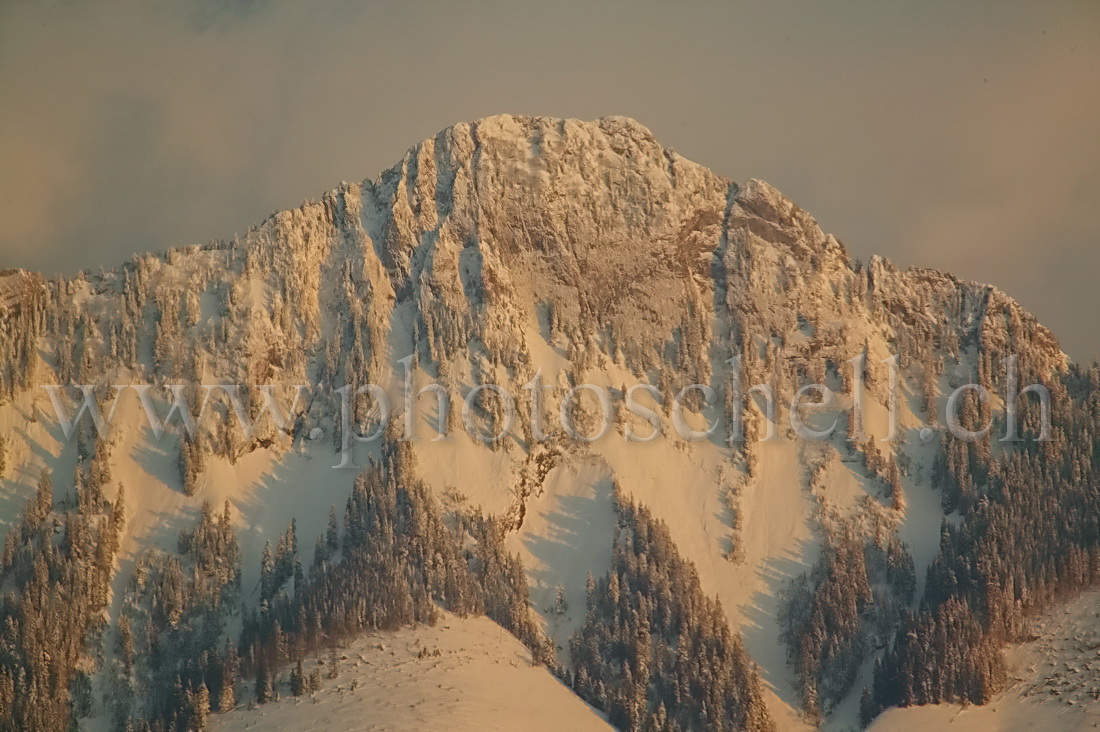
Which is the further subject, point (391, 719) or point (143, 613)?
point (143, 613)

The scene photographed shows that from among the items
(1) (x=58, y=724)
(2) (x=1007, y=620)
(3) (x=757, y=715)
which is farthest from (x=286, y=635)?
(2) (x=1007, y=620)

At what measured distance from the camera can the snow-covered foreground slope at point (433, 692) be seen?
172m

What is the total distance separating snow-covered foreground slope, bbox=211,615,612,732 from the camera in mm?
172375

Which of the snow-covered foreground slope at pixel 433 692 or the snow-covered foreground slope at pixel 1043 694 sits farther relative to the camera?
the snow-covered foreground slope at pixel 1043 694

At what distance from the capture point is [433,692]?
17738 cm

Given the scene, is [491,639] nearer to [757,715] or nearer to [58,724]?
[757,715]

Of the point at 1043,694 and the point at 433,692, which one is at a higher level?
the point at 1043,694

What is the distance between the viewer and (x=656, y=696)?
627 feet

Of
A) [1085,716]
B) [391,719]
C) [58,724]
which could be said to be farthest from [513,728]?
[1085,716]

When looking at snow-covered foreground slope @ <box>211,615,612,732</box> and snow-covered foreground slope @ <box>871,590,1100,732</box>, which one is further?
snow-covered foreground slope @ <box>871,590,1100,732</box>

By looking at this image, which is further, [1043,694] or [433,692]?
[1043,694]

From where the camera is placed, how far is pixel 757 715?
188m

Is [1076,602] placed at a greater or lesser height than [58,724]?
greater

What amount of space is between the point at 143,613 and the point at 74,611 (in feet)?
28.0
